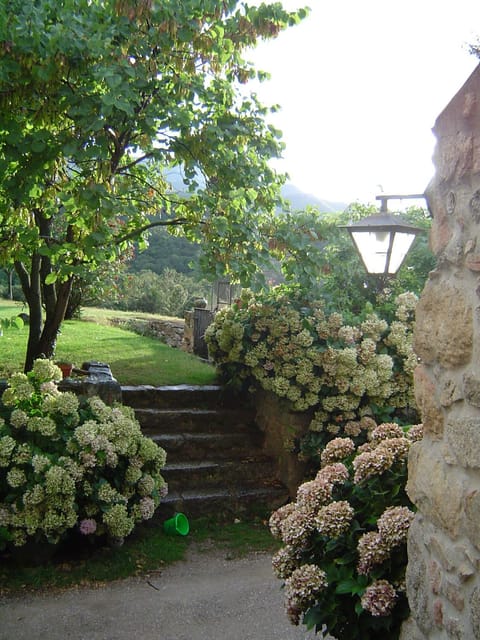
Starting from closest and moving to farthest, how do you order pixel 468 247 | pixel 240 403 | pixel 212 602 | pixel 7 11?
pixel 468 247 → pixel 212 602 → pixel 7 11 → pixel 240 403

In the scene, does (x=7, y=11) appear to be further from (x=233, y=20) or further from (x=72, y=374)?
(x=72, y=374)

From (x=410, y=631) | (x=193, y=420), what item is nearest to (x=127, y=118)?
(x=193, y=420)

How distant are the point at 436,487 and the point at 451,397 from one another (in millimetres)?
Answer: 272

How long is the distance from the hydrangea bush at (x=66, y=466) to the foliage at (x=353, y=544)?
1.67 m

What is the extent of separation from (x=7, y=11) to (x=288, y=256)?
294 centimetres

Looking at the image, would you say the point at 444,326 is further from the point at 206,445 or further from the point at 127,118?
the point at 206,445

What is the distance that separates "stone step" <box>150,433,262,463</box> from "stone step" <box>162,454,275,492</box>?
74mm

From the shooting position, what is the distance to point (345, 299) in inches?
223

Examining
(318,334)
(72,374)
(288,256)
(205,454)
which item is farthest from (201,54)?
(205,454)

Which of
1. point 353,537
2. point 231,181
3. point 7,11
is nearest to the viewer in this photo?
point 353,537

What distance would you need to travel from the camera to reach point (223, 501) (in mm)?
4898

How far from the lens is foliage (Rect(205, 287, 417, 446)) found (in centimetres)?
492

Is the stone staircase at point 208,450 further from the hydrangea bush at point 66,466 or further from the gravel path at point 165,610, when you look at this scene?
the gravel path at point 165,610

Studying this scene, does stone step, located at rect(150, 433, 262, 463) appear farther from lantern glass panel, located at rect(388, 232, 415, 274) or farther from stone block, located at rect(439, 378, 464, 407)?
stone block, located at rect(439, 378, 464, 407)
